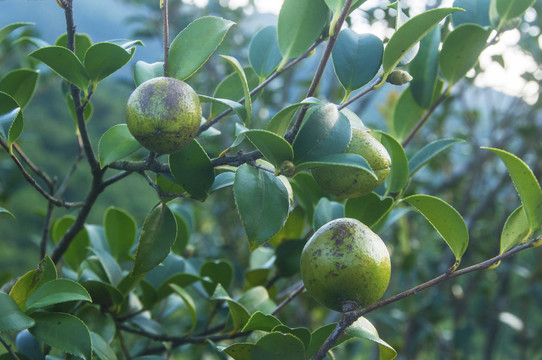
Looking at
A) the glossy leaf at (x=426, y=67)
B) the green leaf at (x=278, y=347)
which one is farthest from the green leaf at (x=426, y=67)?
the green leaf at (x=278, y=347)

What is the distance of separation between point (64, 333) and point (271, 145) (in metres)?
0.28

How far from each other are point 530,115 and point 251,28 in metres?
1.62

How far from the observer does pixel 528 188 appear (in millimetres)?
510

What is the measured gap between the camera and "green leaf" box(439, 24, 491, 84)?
26.3 inches

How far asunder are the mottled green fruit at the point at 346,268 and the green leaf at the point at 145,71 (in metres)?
0.27

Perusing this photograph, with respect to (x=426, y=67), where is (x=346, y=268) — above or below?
below

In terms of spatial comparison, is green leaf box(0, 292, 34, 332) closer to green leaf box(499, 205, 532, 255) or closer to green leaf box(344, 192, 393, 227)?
green leaf box(344, 192, 393, 227)

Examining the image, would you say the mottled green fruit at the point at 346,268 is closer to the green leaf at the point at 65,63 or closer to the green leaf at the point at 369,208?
the green leaf at the point at 369,208

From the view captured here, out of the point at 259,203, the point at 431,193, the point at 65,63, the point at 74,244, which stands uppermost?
the point at 65,63

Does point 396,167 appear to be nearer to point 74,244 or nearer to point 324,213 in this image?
point 324,213

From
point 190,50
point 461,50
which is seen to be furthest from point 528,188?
point 190,50

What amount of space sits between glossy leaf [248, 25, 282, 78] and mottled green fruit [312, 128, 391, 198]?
187mm

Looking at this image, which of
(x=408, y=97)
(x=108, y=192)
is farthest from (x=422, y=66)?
(x=108, y=192)

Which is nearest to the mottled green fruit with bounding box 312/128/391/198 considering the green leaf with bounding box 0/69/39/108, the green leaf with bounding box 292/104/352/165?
the green leaf with bounding box 292/104/352/165
